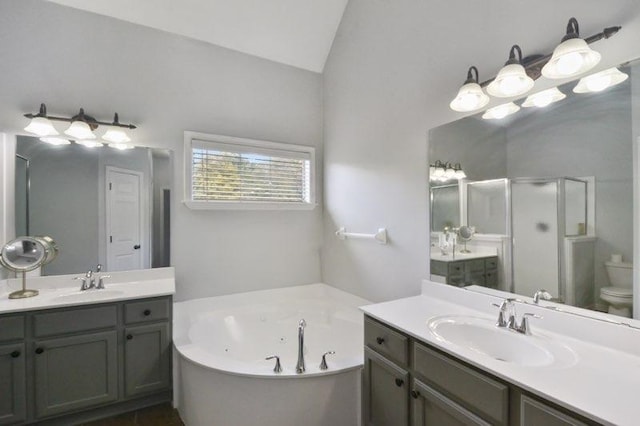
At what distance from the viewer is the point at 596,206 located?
1.32 meters

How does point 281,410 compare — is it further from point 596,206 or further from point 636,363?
point 596,206

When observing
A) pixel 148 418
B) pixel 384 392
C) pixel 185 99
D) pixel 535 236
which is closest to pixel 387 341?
pixel 384 392

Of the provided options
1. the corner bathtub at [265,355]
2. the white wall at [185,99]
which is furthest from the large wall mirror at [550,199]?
the white wall at [185,99]

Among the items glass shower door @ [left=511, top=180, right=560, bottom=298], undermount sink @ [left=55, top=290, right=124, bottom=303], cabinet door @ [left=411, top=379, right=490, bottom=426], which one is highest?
glass shower door @ [left=511, top=180, right=560, bottom=298]

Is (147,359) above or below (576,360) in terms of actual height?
below

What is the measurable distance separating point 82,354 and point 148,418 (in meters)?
0.62

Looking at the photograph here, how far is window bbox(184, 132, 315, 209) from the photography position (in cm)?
275

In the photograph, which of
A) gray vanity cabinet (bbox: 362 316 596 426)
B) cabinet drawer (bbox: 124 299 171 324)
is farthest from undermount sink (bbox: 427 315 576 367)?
cabinet drawer (bbox: 124 299 171 324)

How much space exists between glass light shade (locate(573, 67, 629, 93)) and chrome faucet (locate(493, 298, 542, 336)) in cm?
100

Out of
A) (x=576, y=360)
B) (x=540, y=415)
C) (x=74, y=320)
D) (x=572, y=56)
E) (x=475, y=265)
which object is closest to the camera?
(x=540, y=415)

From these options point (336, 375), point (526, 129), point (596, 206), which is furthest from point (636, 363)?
point (336, 375)

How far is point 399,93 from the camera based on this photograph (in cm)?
233

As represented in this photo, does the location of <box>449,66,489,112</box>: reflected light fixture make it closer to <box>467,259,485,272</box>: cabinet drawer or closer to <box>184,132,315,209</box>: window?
<box>467,259,485,272</box>: cabinet drawer

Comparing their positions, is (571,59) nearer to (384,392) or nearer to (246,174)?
(384,392)
